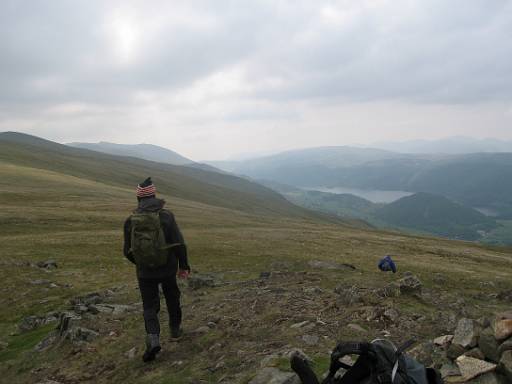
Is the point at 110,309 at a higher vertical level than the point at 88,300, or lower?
higher

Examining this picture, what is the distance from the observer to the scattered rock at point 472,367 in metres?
7.06

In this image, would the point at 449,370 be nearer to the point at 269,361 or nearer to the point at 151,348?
the point at 269,361

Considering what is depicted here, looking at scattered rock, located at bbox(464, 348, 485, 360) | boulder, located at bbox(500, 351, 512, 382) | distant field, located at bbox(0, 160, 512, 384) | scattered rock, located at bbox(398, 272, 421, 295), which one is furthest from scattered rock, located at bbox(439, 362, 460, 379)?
scattered rock, located at bbox(398, 272, 421, 295)

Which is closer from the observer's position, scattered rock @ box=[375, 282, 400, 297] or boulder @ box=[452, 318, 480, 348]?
boulder @ box=[452, 318, 480, 348]

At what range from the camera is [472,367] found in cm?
726

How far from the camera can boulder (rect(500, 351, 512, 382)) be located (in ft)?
22.3

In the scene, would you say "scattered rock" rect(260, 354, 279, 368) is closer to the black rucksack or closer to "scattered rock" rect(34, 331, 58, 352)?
the black rucksack

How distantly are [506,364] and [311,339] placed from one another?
4.32 metres

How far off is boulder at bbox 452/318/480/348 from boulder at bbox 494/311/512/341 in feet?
1.34

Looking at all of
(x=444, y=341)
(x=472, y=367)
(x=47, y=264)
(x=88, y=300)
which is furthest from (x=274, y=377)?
(x=47, y=264)

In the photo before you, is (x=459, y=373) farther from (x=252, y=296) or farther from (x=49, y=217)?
(x=49, y=217)

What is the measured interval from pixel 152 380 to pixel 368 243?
47411 mm

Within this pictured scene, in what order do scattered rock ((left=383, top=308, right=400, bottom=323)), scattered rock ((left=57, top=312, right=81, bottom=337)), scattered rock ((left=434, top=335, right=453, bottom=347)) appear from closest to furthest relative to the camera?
scattered rock ((left=434, top=335, right=453, bottom=347)), scattered rock ((left=383, top=308, right=400, bottom=323)), scattered rock ((left=57, top=312, right=81, bottom=337))

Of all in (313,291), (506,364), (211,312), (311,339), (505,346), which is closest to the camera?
(506,364)
